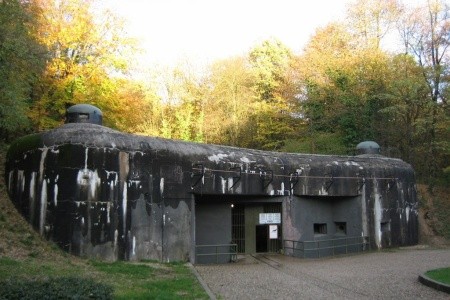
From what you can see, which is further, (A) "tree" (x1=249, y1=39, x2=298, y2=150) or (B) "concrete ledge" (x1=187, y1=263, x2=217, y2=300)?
(A) "tree" (x1=249, y1=39, x2=298, y2=150)

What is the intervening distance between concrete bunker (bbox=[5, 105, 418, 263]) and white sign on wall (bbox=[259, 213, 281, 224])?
0.04m

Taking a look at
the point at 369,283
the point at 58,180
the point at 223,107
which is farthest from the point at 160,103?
the point at 369,283

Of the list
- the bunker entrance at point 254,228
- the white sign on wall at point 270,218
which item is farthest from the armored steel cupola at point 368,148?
the white sign on wall at point 270,218

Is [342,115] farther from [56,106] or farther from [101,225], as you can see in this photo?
[101,225]

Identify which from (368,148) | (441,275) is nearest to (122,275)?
(441,275)

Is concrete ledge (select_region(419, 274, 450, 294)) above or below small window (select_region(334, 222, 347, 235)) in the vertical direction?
below

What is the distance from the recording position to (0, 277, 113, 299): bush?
7.06 metres

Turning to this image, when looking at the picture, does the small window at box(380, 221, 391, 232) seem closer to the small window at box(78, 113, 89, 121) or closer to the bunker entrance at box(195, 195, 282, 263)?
the bunker entrance at box(195, 195, 282, 263)

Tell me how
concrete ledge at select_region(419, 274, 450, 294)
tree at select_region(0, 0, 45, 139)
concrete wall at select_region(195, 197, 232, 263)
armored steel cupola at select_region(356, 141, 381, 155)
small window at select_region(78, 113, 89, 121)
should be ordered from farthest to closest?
armored steel cupola at select_region(356, 141, 381, 155) < concrete wall at select_region(195, 197, 232, 263) < small window at select_region(78, 113, 89, 121) < tree at select_region(0, 0, 45, 139) < concrete ledge at select_region(419, 274, 450, 294)

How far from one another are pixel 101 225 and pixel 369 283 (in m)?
7.93

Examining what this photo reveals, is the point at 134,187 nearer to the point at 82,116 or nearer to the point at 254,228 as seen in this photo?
the point at 82,116

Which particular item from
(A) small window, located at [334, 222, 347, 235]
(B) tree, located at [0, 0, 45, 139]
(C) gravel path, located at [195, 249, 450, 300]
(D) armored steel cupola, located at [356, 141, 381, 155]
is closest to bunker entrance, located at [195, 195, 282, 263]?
(C) gravel path, located at [195, 249, 450, 300]

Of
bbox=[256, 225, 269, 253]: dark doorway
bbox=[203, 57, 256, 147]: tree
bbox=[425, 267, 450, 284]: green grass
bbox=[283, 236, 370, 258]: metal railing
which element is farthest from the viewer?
bbox=[203, 57, 256, 147]: tree

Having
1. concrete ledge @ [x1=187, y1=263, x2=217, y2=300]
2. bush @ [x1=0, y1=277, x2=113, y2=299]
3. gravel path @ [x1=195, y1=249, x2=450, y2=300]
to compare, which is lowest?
gravel path @ [x1=195, y1=249, x2=450, y2=300]
